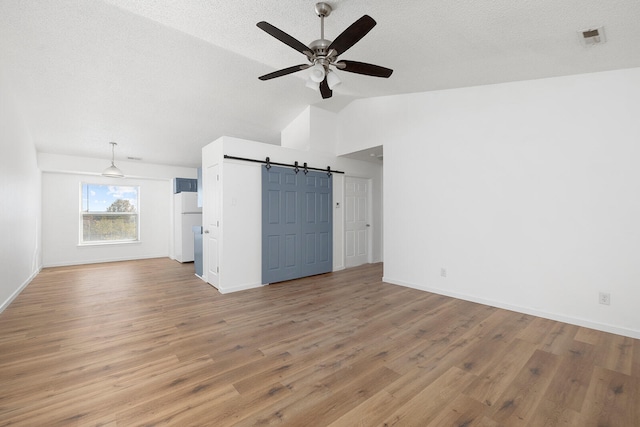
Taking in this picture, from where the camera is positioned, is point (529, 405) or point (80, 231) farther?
point (80, 231)

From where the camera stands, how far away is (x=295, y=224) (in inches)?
199

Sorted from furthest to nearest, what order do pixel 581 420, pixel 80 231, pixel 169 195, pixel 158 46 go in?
pixel 169 195, pixel 80 231, pixel 158 46, pixel 581 420

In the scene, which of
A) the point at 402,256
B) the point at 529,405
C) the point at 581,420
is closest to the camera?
the point at 581,420

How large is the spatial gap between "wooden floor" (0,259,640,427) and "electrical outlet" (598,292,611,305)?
13.3 inches

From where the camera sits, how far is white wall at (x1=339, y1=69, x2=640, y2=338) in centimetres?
282

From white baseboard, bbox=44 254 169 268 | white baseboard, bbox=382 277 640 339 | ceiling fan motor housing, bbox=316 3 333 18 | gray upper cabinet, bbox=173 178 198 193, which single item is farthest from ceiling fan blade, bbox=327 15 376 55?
white baseboard, bbox=44 254 169 268

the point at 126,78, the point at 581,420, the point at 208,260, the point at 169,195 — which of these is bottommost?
the point at 581,420

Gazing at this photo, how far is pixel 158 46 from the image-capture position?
126 inches

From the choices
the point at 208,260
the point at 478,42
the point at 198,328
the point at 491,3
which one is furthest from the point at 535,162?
the point at 208,260

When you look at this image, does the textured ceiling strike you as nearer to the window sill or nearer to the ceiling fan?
the ceiling fan

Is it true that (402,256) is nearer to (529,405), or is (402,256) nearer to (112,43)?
(529,405)

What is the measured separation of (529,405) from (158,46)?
477 centimetres

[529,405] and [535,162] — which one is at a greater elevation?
[535,162]

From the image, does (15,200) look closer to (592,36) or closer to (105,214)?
(105,214)
